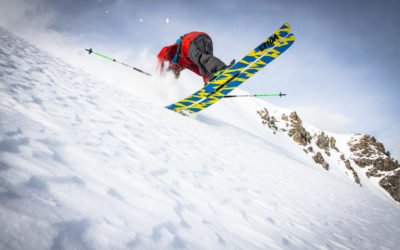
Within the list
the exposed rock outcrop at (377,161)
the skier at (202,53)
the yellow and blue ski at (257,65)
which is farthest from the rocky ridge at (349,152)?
the skier at (202,53)

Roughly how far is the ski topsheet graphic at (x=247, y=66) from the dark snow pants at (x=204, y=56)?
24cm

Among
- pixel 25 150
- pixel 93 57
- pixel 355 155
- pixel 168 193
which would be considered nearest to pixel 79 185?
pixel 25 150

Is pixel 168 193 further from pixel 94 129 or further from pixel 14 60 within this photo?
pixel 14 60

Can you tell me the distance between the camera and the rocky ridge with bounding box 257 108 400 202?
4038cm

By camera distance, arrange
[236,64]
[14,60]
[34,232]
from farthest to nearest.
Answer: [236,64] → [14,60] → [34,232]

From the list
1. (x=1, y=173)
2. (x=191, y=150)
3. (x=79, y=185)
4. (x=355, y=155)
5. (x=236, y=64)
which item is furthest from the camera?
(x=355, y=155)

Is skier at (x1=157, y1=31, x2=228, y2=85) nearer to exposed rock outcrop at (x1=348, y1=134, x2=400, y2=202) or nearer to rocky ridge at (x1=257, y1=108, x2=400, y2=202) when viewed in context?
rocky ridge at (x1=257, y1=108, x2=400, y2=202)

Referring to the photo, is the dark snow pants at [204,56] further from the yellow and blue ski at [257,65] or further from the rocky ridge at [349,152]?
the rocky ridge at [349,152]

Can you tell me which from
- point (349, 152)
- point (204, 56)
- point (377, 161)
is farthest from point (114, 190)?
point (377, 161)

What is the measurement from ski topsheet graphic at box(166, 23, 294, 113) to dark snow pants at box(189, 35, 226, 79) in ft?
0.80

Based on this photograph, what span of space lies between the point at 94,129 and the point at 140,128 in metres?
0.68

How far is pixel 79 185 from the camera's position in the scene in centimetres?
94

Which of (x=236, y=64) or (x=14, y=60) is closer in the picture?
(x=14, y=60)

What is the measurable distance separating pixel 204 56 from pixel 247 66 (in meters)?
1.09
